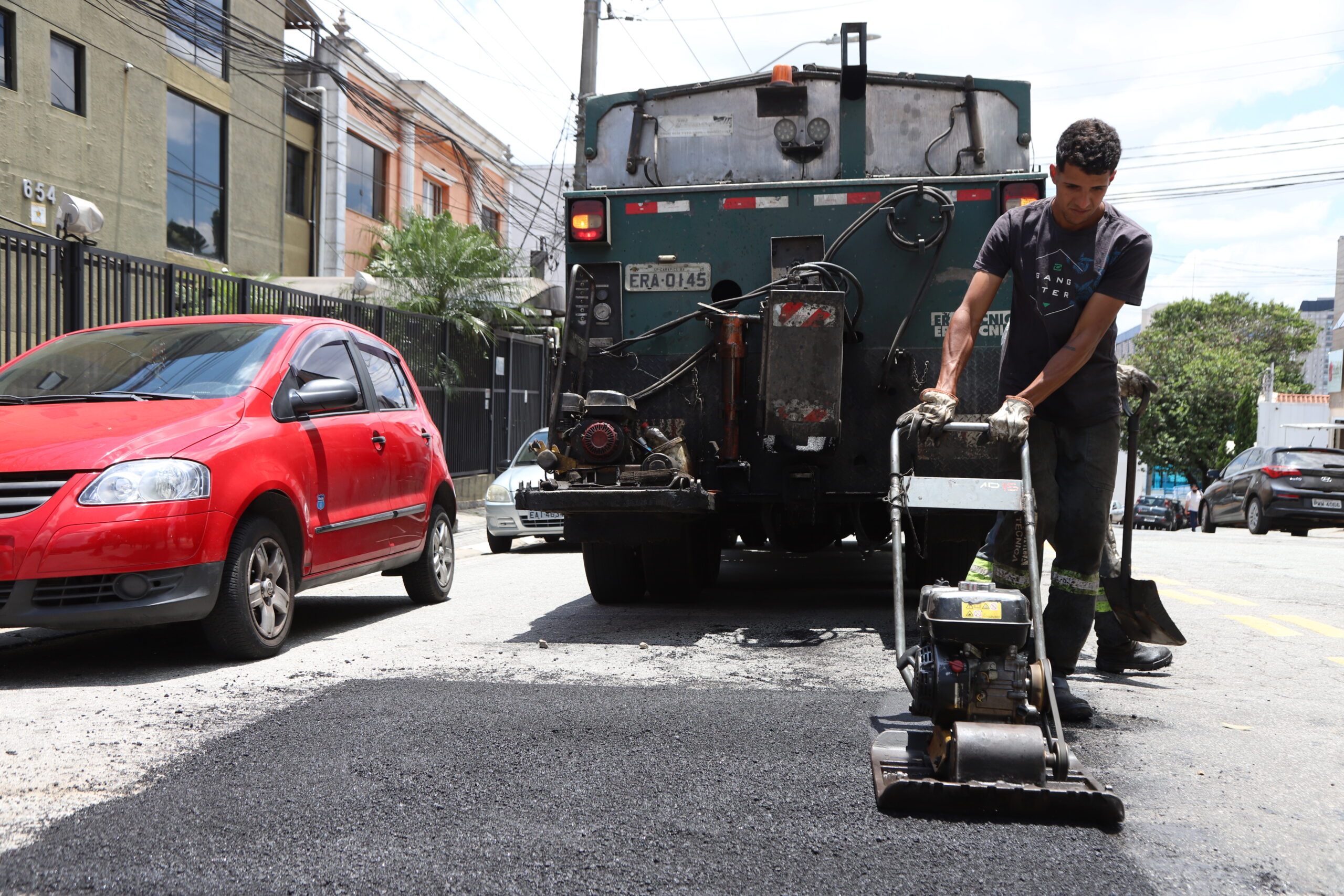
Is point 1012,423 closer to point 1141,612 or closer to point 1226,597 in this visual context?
point 1141,612

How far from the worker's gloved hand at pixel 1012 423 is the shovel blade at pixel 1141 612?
59.4 inches

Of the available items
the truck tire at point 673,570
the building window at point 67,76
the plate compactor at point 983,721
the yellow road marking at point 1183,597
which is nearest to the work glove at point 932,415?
the plate compactor at point 983,721

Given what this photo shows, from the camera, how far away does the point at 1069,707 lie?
4.26m

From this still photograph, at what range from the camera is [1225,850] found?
3002mm

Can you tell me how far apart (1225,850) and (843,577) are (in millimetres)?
6733

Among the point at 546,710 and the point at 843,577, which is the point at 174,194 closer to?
the point at 843,577

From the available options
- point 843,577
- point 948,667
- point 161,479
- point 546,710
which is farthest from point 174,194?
point 948,667

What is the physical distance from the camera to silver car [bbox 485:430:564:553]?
12.6 meters

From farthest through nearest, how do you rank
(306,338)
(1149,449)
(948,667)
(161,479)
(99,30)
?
1. (1149,449)
2. (99,30)
3. (306,338)
4. (161,479)
5. (948,667)

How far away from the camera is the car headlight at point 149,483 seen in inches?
196

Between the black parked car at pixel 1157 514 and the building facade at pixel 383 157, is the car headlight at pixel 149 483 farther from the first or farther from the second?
the black parked car at pixel 1157 514

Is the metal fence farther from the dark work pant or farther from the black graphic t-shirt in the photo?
the dark work pant

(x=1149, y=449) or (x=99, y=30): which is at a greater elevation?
(x=99, y=30)

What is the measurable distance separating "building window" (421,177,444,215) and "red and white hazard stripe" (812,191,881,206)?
26976mm
